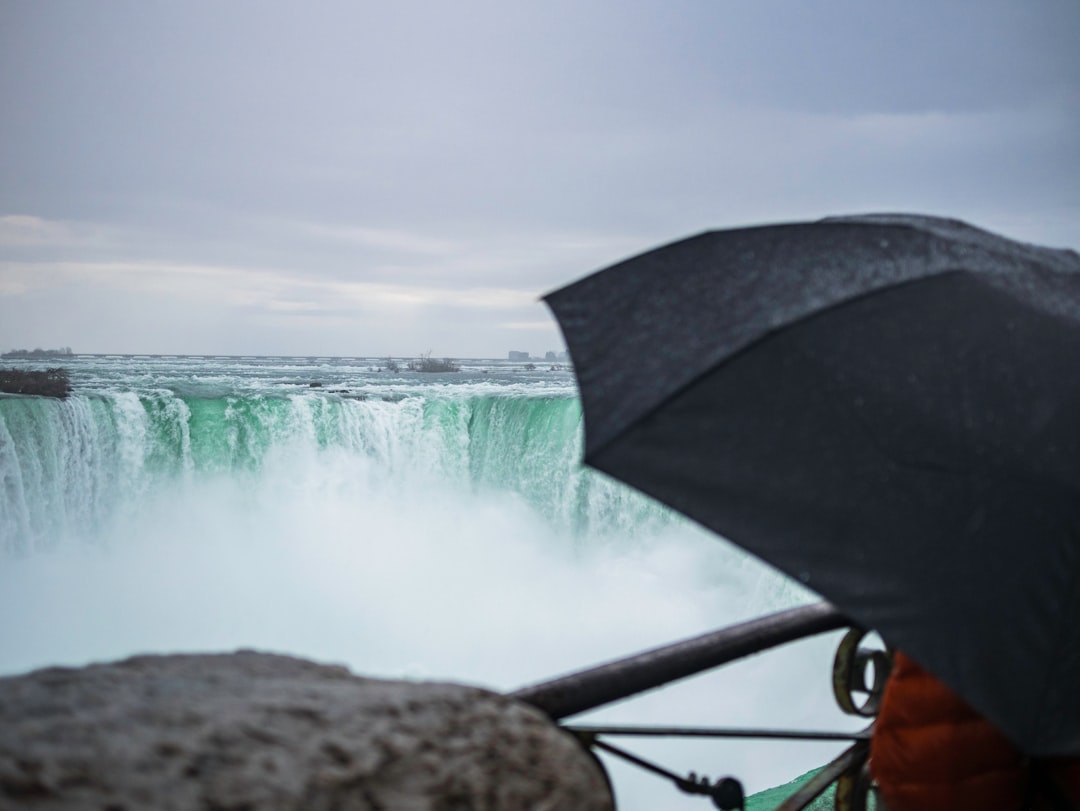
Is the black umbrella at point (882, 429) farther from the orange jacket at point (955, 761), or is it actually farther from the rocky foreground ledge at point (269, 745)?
the rocky foreground ledge at point (269, 745)

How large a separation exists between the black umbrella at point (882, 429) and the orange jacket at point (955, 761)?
8.2 inches

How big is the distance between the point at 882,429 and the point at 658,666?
1.65 ft

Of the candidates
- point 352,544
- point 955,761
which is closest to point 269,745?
point 955,761

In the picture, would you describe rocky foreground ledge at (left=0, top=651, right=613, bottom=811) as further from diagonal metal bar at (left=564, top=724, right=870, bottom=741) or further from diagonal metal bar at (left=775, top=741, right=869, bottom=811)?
diagonal metal bar at (left=775, top=741, right=869, bottom=811)

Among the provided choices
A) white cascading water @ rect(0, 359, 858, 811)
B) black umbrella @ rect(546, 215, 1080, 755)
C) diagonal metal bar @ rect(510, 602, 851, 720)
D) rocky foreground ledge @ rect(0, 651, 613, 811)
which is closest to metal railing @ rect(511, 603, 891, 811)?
diagonal metal bar @ rect(510, 602, 851, 720)

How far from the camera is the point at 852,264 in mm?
1521

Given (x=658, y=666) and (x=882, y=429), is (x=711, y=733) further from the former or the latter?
(x=882, y=429)

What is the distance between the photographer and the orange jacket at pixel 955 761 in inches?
55.7

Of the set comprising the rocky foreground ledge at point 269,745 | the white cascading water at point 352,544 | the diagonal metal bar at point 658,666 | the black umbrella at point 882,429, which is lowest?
the white cascading water at point 352,544

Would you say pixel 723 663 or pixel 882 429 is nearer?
pixel 882 429

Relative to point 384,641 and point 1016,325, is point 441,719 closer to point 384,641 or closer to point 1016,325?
point 1016,325

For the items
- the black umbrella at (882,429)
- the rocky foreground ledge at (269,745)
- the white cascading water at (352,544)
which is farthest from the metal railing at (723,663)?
the white cascading water at (352,544)

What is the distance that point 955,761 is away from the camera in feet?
4.66

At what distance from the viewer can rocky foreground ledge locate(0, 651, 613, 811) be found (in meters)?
0.89
